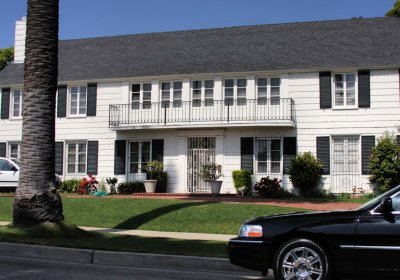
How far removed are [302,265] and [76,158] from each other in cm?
2176

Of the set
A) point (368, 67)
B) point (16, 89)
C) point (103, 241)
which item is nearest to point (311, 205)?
point (368, 67)

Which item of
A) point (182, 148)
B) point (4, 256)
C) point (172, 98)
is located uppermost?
point (172, 98)

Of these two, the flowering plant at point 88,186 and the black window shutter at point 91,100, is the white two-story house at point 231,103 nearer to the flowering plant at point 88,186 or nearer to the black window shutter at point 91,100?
the black window shutter at point 91,100

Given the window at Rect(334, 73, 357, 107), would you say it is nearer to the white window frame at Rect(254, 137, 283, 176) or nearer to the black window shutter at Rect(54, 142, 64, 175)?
the white window frame at Rect(254, 137, 283, 176)

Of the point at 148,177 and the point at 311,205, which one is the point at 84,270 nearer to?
the point at 311,205

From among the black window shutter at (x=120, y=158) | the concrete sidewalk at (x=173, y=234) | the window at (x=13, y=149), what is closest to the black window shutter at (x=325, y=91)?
the black window shutter at (x=120, y=158)

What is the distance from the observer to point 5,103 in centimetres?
2856

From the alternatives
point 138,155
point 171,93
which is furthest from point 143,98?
point 138,155

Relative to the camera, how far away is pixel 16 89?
2845 centimetres

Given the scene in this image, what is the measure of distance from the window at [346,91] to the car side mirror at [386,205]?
58.1ft

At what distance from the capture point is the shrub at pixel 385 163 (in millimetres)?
21625

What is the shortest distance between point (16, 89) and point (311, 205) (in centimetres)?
1748

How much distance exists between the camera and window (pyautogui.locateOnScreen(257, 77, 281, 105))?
2441 cm

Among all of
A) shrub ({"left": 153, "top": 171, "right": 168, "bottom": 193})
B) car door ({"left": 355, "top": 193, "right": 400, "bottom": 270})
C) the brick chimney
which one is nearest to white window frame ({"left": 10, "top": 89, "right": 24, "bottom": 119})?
the brick chimney
